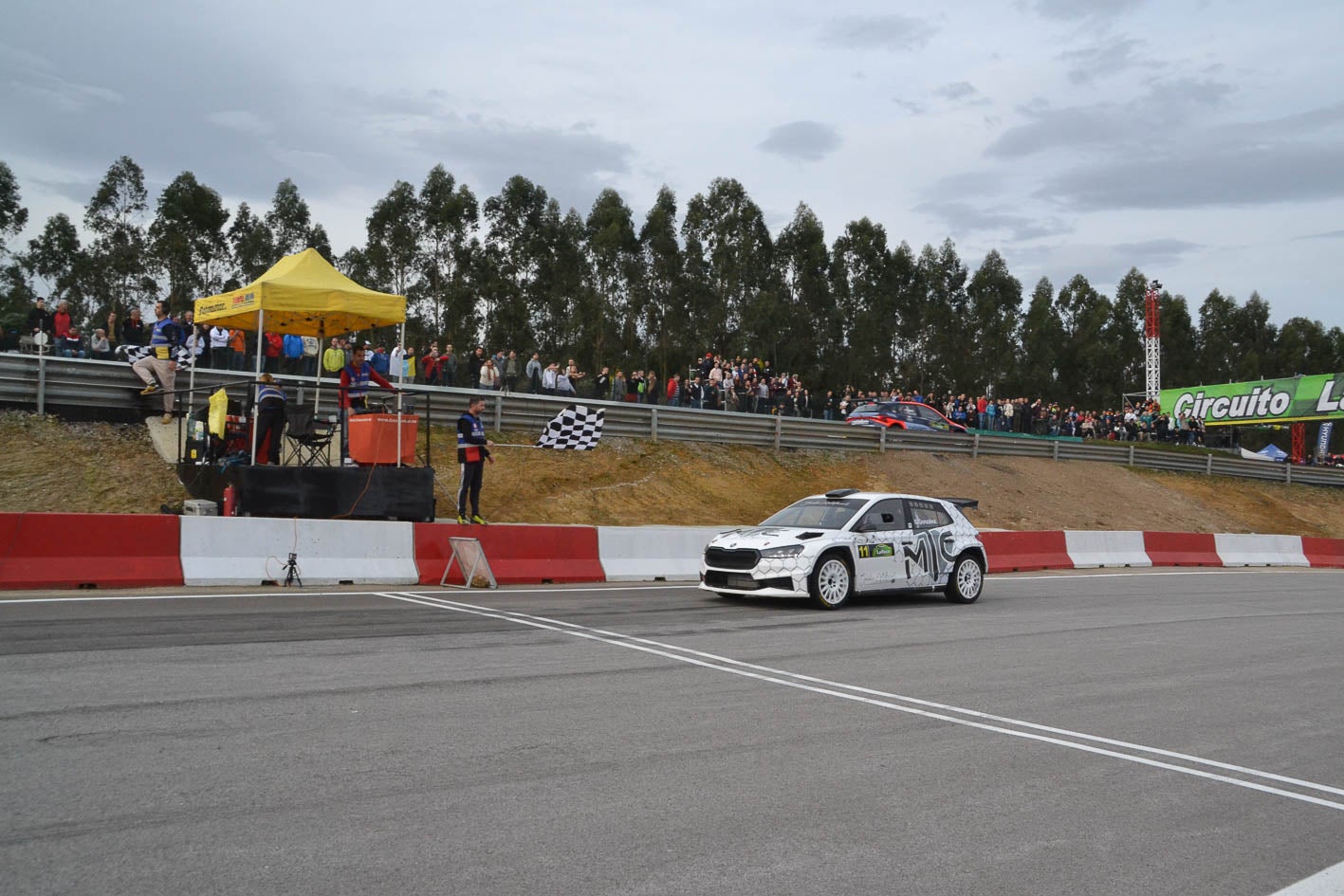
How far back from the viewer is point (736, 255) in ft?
199

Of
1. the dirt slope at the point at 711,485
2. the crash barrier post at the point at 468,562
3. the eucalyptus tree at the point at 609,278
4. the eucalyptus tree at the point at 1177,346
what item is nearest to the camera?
the crash barrier post at the point at 468,562

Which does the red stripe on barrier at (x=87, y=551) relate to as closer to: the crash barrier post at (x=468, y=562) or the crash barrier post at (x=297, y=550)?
the crash barrier post at (x=297, y=550)

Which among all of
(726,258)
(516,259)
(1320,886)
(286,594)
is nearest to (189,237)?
(516,259)

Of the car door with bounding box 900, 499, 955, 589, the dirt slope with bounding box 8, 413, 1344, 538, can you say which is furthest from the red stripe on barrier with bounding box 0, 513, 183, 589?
the car door with bounding box 900, 499, 955, 589

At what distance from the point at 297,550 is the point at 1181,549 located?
22025mm

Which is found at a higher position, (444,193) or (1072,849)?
(444,193)

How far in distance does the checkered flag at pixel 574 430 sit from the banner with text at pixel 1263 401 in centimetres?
4084

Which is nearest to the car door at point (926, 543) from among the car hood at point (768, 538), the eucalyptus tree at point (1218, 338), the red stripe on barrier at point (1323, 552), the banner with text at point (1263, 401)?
the car hood at point (768, 538)

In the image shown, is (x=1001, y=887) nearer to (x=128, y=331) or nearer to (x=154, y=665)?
(x=154, y=665)

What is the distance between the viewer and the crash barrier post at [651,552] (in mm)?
16906

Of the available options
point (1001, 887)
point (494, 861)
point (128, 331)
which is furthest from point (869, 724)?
point (128, 331)

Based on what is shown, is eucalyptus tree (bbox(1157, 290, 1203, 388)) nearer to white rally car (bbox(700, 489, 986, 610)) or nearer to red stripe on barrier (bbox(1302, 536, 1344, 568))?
red stripe on barrier (bbox(1302, 536, 1344, 568))

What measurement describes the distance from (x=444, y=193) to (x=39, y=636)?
1998 inches

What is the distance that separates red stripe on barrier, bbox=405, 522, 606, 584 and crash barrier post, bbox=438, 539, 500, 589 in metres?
0.17
